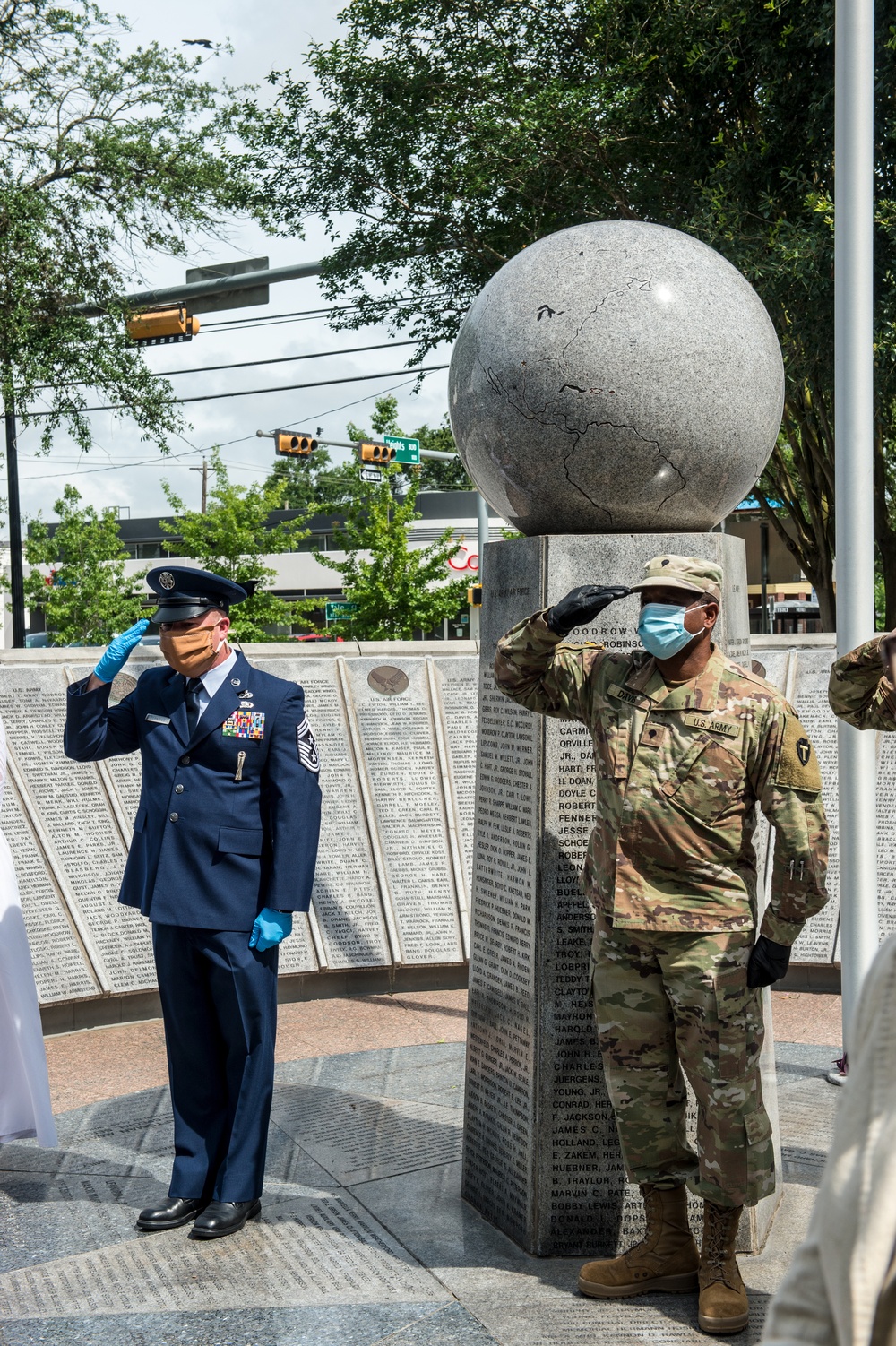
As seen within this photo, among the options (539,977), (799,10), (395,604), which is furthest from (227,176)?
(539,977)

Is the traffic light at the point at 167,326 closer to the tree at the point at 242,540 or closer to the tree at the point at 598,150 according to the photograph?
the tree at the point at 598,150

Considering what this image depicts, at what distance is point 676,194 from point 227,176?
634cm

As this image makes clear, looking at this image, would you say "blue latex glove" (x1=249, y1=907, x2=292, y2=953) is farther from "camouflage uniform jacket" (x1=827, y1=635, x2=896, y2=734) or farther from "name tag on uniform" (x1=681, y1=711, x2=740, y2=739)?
"camouflage uniform jacket" (x1=827, y1=635, x2=896, y2=734)

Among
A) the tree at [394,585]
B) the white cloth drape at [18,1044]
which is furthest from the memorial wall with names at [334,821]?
the tree at [394,585]

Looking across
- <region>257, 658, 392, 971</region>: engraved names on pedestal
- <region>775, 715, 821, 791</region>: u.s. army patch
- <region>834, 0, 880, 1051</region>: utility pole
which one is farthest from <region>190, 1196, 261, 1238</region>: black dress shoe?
<region>257, 658, 392, 971</region>: engraved names on pedestal

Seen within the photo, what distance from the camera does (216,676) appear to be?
416 centimetres

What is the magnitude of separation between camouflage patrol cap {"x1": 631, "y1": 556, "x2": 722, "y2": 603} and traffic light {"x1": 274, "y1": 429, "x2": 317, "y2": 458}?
23.3 metres

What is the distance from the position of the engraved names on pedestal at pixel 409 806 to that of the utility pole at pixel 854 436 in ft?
8.35

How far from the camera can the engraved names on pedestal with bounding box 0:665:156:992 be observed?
6.24 m

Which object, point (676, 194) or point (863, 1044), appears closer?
point (863, 1044)

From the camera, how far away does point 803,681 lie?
6793mm

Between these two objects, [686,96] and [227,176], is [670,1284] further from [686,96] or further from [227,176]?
[227,176]

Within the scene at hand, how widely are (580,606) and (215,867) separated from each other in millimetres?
1469

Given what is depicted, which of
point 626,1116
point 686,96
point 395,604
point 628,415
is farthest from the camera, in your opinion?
point 395,604
